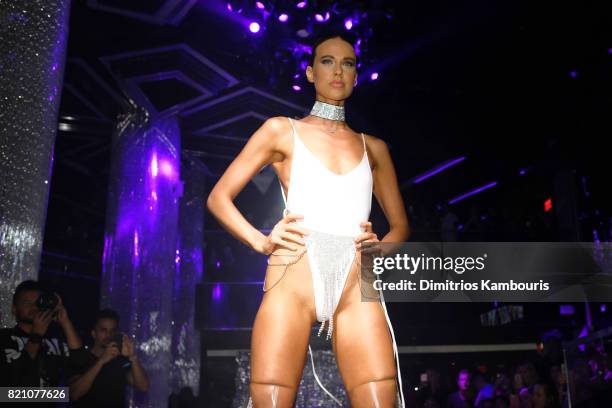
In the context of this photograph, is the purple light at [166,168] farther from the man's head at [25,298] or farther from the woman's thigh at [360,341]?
the woman's thigh at [360,341]

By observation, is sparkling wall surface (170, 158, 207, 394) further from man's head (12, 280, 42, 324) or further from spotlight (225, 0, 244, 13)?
man's head (12, 280, 42, 324)

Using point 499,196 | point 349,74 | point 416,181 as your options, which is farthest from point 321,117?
point 499,196

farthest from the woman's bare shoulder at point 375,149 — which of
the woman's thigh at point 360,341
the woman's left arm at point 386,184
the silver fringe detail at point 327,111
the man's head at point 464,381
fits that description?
the man's head at point 464,381

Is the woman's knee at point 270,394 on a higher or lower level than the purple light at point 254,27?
lower

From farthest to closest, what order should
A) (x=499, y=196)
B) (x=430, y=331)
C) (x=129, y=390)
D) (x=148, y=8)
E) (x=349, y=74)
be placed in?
(x=499, y=196) < (x=430, y=331) < (x=129, y=390) < (x=148, y=8) < (x=349, y=74)

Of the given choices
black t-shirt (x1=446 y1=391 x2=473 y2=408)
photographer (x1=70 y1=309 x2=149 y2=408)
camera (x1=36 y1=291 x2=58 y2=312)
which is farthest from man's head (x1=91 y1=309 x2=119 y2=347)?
black t-shirt (x1=446 y1=391 x2=473 y2=408)

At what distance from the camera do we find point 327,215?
233cm

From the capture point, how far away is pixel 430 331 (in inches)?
536

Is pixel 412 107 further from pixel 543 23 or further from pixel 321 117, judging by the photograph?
pixel 321 117

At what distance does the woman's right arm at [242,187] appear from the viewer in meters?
2.20

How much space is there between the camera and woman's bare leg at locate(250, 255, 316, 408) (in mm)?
2092

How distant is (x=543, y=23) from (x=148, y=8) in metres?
5.37

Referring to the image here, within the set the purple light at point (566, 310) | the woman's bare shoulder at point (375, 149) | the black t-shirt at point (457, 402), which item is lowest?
the black t-shirt at point (457, 402)

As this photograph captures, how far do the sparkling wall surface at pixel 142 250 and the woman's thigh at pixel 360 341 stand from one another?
6.37 m
